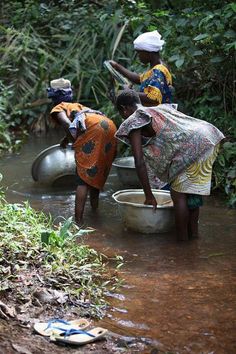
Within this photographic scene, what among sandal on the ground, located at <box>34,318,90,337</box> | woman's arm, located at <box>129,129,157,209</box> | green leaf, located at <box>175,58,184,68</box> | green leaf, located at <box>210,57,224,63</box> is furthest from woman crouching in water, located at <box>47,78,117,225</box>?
sandal on the ground, located at <box>34,318,90,337</box>

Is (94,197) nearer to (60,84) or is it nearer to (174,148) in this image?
(60,84)

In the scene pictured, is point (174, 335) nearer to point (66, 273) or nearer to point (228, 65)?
point (66, 273)

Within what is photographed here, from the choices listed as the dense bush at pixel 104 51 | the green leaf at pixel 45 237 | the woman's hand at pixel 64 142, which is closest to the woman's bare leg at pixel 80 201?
the woman's hand at pixel 64 142

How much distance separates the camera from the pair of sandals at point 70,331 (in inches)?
118

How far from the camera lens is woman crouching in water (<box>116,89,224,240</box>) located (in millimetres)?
4754

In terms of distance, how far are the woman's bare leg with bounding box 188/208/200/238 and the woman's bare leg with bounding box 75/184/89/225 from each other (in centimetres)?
100

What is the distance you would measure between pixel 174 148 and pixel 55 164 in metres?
2.09

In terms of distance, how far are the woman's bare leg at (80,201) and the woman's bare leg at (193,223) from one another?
3.29ft

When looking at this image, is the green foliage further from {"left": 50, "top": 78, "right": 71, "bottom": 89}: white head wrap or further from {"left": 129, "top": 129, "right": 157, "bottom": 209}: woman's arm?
{"left": 50, "top": 78, "right": 71, "bottom": 89}: white head wrap

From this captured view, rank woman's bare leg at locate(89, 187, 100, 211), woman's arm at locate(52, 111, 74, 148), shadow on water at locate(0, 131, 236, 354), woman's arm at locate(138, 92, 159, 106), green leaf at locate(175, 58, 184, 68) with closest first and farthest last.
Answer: shadow on water at locate(0, 131, 236, 354), woman's arm at locate(52, 111, 74, 148), woman's arm at locate(138, 92, 159, 106), woman's bare leg at locate(89, 187, 100, 211), green leaf at locate(175, 58, 184, 68)

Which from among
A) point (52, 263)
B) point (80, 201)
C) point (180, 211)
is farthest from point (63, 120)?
point (52, 263)

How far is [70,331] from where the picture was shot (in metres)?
3.07

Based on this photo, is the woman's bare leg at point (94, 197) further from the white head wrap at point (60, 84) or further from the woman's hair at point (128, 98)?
the woman's hair at point (128, 98)

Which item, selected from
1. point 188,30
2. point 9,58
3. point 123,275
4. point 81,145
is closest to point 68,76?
point 9,58
